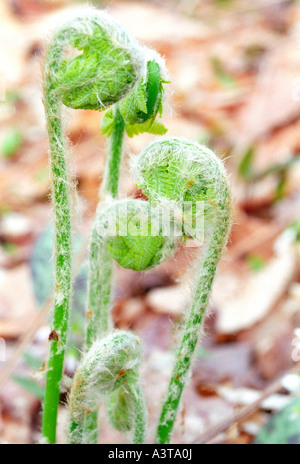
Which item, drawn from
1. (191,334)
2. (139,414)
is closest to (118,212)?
(191,334)

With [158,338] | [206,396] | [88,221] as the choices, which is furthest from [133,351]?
[88,221]

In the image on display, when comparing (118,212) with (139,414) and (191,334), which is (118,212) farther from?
(139,414)

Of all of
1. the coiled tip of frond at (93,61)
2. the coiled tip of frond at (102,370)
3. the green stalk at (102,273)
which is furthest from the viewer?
the green stalk at (102,273)

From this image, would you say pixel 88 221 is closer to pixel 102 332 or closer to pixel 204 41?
pixel 102 332

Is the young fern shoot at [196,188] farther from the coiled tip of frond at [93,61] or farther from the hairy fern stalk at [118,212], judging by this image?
the coiled tip of frond at [93,61]

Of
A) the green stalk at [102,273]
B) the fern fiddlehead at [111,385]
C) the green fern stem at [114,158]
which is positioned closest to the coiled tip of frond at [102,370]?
the fern fiddlehead at [111,385]
